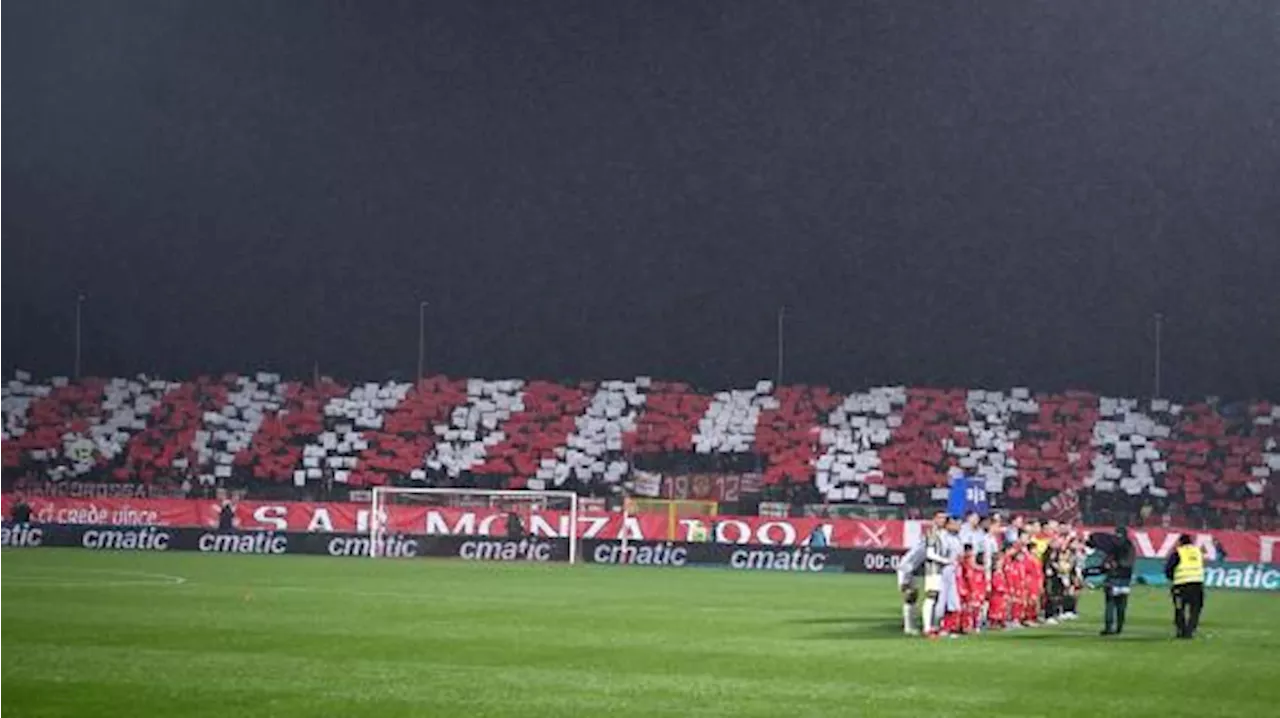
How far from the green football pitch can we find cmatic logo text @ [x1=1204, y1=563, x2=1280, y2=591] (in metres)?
11.2

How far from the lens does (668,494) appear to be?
75.1m

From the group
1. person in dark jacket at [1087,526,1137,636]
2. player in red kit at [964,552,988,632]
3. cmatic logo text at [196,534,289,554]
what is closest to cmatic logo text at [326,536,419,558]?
cmatic logo text at [196,534,289,554]

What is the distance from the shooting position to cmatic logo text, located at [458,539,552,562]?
66.9 metres

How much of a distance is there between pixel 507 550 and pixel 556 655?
1545 inches

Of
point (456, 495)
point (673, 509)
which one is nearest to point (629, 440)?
point (673, 509)

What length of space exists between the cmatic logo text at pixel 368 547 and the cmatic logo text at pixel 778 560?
10.5 metres

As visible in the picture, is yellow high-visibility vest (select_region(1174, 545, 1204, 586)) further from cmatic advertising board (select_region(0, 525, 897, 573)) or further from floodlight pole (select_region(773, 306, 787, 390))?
floodlight pole (select_region(773, 306, 787, 390))

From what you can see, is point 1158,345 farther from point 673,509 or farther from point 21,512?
point 21,512

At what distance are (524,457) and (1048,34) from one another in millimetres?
27089

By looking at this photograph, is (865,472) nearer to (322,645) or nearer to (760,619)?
(760,619)

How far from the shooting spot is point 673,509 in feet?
232

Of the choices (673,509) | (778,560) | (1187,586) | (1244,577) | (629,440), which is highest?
(629,440)

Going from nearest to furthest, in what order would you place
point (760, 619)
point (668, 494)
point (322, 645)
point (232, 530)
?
point (322, 645)
point (760, 619)
point (232, 530)
point (668, 494)

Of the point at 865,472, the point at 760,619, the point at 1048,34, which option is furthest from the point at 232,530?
the point at 1048,34
